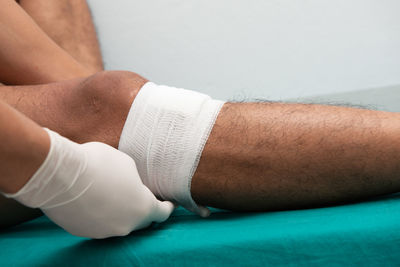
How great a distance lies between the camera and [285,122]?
62 centimetres

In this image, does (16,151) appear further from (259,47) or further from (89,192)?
(259,47)

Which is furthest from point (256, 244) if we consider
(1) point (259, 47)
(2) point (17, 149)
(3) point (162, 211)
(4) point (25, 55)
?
(1) point (259, 47)

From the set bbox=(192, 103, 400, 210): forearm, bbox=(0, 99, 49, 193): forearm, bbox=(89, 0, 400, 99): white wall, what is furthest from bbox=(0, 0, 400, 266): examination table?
bbox=(0, 99, 49, 193): forearm

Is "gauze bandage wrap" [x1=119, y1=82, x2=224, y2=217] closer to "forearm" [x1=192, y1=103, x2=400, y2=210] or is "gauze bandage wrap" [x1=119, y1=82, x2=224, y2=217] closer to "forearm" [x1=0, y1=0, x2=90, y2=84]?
"forearm" [x1=192, y1=103, x2=400, y2=210]

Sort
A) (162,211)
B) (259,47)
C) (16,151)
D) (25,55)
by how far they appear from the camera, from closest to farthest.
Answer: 1. (16,151)
2. (162,211)
3. (25,55)
4. (259,47)

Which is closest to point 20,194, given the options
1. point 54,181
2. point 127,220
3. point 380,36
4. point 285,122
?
point 54,181

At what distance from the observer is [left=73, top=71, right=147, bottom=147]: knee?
0.65 m

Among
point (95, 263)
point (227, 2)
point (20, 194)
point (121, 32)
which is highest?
point (227, 2)

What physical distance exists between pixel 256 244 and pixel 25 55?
2.49 ft

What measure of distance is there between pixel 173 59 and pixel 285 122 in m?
0.84

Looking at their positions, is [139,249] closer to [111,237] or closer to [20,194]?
[111,237]

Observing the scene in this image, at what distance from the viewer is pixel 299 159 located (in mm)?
599

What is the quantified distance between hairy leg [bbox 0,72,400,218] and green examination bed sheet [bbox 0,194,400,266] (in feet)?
0.11

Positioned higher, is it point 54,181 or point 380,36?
point 380,36
